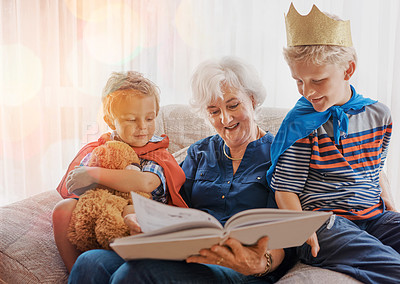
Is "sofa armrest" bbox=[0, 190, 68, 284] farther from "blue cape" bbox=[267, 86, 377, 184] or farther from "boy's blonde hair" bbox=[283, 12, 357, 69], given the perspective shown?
"boy's blonde hair" bbox=[283, 12, 357, 69]

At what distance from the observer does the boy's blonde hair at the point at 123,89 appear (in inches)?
46.6

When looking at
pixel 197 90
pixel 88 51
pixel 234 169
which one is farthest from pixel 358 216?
pixel 88 51

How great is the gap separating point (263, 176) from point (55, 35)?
5.61 ft

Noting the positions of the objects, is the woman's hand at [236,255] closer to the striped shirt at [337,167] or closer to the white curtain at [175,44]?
the striped shirt at [337,167]

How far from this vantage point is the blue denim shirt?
1.31m

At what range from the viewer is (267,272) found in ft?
3.57

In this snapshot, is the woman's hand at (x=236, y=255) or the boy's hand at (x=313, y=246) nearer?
the woman's hand at (x=236, y=255)

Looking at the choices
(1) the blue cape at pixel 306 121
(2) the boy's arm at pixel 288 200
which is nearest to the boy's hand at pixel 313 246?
(2) the boy's arm at pixel 288 200

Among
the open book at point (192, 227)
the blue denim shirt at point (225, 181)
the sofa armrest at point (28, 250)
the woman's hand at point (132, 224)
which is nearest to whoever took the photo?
the open book at point (192, 227)

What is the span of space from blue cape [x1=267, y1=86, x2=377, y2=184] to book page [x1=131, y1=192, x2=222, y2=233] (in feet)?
1.62

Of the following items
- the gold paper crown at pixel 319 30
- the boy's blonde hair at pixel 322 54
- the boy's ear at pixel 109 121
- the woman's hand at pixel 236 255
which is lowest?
the woman's hand at pixel 236 255

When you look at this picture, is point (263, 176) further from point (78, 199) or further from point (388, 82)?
point (388, 82)

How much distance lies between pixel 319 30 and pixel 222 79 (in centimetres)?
36

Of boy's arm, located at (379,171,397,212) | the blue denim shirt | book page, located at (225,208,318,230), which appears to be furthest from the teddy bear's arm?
boy's arm, located at (379,171,397,212)
